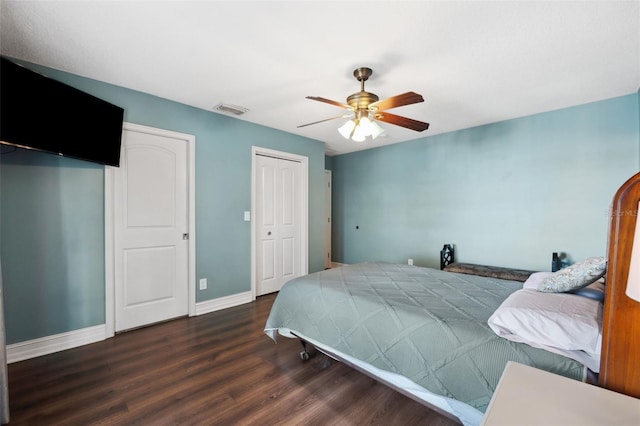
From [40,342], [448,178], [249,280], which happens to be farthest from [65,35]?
[448,178]

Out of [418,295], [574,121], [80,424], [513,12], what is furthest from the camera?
[574,121]

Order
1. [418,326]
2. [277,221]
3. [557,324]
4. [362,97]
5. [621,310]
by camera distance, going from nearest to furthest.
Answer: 1. [621,310]
2. [557,324]
3. [418,326]
4. [362,97]
5. [277,221]

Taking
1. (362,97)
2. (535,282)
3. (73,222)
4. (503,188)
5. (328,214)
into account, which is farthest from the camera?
(328,214)

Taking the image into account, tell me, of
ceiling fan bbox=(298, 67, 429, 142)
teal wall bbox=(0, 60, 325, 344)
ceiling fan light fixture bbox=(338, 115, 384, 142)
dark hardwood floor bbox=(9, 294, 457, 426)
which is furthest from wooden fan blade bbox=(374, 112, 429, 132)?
dark hardwood floor bbox=(9, 294, 457, 426)

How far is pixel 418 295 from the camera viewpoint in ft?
6.47

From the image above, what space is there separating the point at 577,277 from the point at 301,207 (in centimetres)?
343

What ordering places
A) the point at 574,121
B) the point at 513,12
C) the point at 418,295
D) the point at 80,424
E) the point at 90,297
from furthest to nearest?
1. the point at 574,121
2. the point at 90,297
3. the point at 418,295
4. the point at 513,12
5. the point at 80,424

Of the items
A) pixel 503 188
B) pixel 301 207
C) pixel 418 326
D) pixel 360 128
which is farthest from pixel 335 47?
pixel 503 188

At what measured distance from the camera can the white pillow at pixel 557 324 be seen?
1.20 metres

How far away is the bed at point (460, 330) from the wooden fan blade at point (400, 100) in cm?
143

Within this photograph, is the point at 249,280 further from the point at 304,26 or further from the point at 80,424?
the point at 304,26

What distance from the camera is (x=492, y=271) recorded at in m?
3.48

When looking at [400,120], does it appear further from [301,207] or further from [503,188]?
[301,207]

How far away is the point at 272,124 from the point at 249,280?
2147 millimetres
